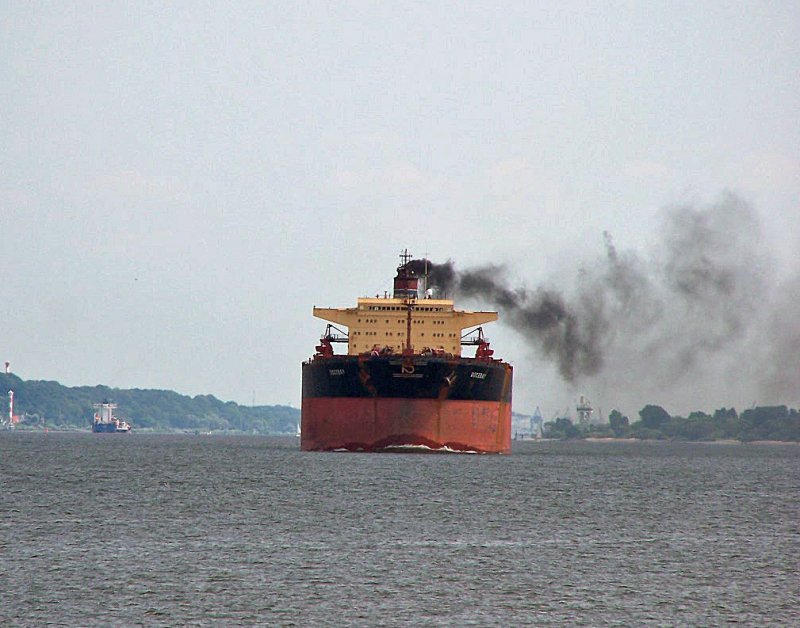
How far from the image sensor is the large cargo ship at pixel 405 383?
80.1m

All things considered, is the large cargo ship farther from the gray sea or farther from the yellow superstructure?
the gray sea

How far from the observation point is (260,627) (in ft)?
93.7

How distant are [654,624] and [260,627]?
27.7 ft

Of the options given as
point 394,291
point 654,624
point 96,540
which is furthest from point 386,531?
point 394,291

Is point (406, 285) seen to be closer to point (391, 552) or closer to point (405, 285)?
point (405, 285)

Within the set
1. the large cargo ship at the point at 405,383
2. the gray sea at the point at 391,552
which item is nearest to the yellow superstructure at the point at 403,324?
the large cargo ship at the point at 405,383

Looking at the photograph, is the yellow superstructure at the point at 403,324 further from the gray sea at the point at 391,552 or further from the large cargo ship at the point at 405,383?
the gray sea at the point at 391,552

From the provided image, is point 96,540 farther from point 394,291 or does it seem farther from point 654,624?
point 394,291

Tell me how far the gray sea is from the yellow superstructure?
64.2 ft

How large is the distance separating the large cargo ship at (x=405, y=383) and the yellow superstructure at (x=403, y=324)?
0.21ft

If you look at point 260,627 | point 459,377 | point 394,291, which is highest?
point 394,291

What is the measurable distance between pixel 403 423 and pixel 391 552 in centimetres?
4119

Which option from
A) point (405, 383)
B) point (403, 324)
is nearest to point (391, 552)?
point (405, 383)

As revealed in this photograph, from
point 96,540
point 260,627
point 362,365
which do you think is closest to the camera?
point 260,627
